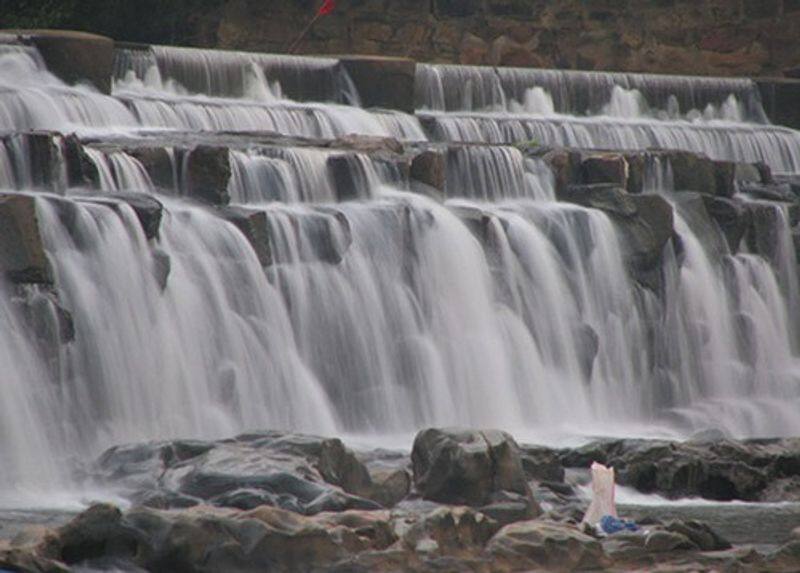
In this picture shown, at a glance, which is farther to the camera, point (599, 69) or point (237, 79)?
point (599, 69)

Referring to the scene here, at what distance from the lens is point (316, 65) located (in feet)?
109

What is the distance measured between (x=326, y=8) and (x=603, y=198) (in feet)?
44.2

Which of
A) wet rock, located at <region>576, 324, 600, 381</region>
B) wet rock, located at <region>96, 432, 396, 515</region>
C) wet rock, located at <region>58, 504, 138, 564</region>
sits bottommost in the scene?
wet rock, located at <region>58, 504, 138, 564</region>

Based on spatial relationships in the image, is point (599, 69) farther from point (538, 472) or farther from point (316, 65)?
point (538, 472)

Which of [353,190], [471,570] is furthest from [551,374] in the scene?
[471,570]

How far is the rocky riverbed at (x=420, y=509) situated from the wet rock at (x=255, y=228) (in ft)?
11.5

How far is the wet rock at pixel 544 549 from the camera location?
15.4m

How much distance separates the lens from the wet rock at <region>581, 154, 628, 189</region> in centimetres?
2830

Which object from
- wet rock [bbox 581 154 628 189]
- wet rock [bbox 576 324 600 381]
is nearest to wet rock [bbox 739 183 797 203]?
wet rock [bbox 581 154 628 189]

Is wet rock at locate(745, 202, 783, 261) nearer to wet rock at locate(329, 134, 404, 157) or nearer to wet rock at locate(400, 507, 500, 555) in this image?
wet rock at locate(329, 134, 404, 157)

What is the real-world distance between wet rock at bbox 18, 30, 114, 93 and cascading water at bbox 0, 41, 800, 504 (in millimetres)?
213

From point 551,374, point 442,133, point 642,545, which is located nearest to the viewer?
point 642,545

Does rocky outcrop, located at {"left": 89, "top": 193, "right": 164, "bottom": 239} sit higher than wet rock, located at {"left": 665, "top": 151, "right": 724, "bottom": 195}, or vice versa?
wet rock, located at {"left": 665, "top": 151, "right": 724, "bottom": 195}

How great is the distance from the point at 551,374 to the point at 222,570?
11759mm
